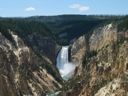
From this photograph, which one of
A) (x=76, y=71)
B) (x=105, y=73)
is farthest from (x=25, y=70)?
(x=105, y=73)

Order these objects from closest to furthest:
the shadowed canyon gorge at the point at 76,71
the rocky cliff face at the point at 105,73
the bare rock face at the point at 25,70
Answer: the rocky cliff face at the point at 105,73 < the shadowed canyon gorge at the point at 76,71 < the bare rock face at the point at 25,70

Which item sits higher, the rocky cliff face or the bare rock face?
the rocky cliff face

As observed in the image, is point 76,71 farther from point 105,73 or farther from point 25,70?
point 105,73

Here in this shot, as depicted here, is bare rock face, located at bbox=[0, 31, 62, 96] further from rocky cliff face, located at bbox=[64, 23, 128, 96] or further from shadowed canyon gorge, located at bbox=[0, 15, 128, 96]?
rocky cliff face, located at bbox=[64, 23, 128, 96]

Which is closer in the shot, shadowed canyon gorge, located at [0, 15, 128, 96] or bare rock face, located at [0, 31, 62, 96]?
shadowed canyon gorge, located at [0, 15, 128, 96]

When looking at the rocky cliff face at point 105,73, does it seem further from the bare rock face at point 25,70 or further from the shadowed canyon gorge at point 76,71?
the bare rock face at point 25,70

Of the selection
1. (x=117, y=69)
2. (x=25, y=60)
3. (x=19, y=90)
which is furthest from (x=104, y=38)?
(x=117, y=69)

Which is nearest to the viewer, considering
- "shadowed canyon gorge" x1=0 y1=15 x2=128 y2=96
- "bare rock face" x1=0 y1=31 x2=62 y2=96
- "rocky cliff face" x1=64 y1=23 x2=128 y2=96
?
"rocky cliff face" x1=64 y1=23 x2=128 y2=96

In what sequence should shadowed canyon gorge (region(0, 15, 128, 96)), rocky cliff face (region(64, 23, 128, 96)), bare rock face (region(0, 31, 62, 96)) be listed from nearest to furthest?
rocky cliff face (region(64, 23, 128, 96)), shadowed canyon gorge (region(0, 15, 128, 96)), bare rock face (region(0, 31, 62, 96))

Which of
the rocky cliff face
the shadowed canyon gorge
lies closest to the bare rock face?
the shadowed canyon gorge

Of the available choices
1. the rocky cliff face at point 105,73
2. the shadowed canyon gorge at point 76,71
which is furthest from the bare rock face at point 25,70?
the rocky cliff face at point 105,73
